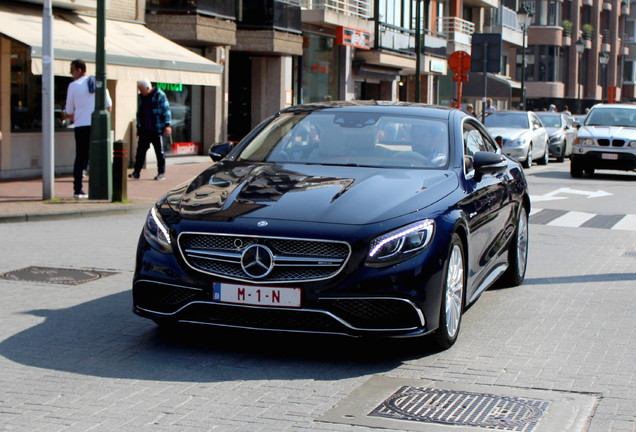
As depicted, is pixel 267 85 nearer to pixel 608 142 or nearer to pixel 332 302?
pixel 608 142

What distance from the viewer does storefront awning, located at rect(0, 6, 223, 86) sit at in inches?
730

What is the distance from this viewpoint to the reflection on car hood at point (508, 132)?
28.5 metres

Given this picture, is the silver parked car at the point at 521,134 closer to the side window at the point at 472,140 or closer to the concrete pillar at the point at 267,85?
the concrete pillar at the point at 267,85

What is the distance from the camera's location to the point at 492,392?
579 cm

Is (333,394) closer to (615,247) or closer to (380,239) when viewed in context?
(380,239)

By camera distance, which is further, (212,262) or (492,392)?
(212,262)

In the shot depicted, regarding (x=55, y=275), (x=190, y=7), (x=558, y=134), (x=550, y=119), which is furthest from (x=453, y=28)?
(x=55, y=275)

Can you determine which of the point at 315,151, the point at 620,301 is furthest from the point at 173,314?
the point at 620,301

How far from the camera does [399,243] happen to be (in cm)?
625

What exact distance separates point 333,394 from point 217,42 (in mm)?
23014

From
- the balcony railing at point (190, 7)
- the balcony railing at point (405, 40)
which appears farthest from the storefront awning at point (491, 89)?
the balcony railing at point (190, 7)

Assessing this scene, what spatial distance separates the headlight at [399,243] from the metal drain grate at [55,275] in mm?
3698

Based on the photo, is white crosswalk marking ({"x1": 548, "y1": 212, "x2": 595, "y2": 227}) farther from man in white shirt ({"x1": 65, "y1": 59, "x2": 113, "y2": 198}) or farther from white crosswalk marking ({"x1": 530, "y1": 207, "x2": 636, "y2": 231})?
man in white shirt ({"x1": 65, "y1": 59, "x2": 113, "y2": 198})

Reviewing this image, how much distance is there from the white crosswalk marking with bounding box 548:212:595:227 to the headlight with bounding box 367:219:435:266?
28.8 feet
